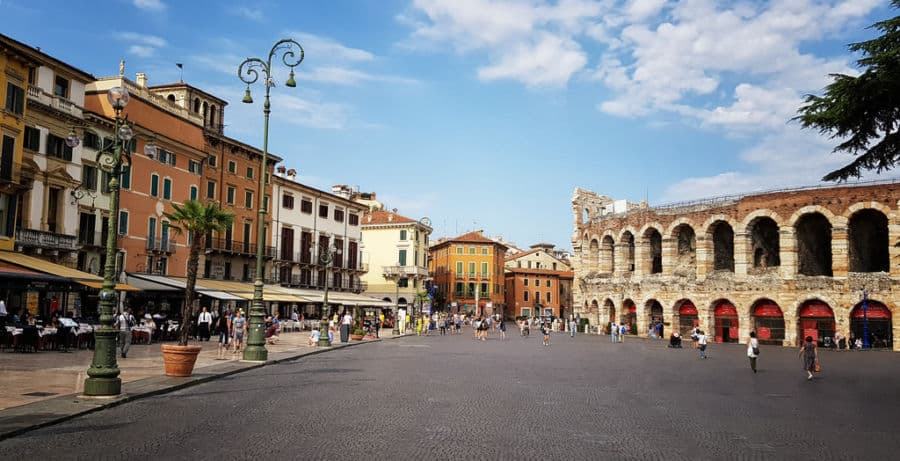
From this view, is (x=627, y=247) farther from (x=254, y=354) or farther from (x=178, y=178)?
(x=254, y=354)

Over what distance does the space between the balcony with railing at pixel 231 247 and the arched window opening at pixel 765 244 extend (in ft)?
115

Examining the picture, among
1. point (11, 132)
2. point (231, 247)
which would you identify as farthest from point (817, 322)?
point (11, 132)

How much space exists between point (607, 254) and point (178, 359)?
51311 millimetres

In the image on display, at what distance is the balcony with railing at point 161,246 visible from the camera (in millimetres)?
38459

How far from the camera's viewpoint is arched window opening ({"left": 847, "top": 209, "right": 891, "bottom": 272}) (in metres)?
46.8

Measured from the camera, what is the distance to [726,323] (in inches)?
1966

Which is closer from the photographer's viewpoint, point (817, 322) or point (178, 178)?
point (178, 178)

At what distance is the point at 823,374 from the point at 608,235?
39.4 meters

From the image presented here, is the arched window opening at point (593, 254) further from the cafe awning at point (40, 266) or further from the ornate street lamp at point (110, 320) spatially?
the ornate street lamp at point (110, 320)

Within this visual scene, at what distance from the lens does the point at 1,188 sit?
2728cm

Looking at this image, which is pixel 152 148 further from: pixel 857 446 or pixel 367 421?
pixel 857 446

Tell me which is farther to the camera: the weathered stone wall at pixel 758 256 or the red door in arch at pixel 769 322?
the red door in arch at pixel 769 322

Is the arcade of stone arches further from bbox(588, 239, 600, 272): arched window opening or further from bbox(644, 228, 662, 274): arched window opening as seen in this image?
bbox(588, 239, 600, 272): arched window opening

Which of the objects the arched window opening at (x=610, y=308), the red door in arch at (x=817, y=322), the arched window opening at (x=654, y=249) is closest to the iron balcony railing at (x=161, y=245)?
the arched window opening at (x=654, y=249)
